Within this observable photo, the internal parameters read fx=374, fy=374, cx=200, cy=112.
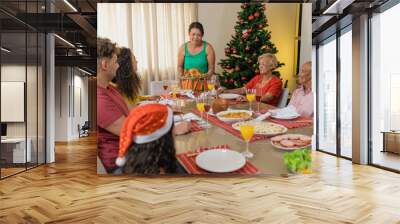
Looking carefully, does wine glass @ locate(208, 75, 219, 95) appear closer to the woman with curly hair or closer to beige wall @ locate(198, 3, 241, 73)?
beige wall @ locate(198, 3, 241, 73)

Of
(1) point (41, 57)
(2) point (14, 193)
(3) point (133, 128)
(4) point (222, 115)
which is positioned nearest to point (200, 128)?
(4) point (222, 115)

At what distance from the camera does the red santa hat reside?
5.60 m

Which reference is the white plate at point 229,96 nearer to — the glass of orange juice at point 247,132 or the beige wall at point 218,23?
the beige wall at point 218,23

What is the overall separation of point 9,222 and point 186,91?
10.1ft

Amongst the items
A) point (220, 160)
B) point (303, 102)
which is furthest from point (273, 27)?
point (220, 160)

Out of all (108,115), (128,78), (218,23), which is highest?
(218,23)

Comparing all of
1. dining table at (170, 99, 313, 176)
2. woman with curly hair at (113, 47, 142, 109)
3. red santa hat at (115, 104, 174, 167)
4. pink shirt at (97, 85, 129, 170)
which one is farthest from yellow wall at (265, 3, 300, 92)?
pink shirt at (97, 85, 129, 170)

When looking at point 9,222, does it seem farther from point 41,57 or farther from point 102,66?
point 41,57

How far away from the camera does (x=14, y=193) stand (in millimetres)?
4777

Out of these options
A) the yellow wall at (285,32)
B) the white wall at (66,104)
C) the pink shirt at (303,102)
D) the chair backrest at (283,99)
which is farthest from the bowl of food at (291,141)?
the white wall at (66,104)

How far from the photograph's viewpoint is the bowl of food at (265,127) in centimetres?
567

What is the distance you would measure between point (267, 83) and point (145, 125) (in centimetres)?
198

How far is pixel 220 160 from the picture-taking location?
569cm

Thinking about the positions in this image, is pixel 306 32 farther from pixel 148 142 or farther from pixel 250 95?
pixel 148 142
